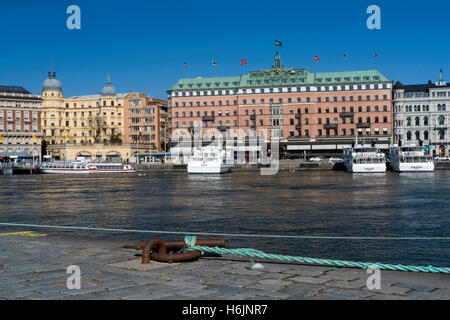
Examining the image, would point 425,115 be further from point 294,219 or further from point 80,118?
point 294,219

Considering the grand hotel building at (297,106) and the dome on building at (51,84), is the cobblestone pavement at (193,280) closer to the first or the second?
the grand hotel building at (297,106)

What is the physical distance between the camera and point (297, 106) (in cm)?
13825

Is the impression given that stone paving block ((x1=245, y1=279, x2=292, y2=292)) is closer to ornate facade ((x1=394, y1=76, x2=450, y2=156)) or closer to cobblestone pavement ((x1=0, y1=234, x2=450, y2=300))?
cobblestone pavement ((x1=0, y1=234, x2=450, y2=300))

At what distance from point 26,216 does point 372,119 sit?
4665 inches

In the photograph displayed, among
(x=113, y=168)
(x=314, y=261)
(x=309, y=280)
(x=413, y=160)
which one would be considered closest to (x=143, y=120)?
(x=113, y=168)

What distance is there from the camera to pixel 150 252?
36.4 ft

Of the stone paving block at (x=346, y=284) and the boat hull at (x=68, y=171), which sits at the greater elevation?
the stone paving block at (x=346, y=284)

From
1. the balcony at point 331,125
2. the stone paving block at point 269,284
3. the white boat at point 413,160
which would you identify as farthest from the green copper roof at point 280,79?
the stone paving block at point 269,284

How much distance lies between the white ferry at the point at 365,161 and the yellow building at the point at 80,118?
7024 cm

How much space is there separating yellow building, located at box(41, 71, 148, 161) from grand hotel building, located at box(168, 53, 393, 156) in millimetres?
17642

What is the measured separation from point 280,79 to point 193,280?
440ft

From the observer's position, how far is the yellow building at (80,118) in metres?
149

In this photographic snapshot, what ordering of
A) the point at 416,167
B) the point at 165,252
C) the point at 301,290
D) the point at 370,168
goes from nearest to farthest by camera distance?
the point at 301,290
the point at 165,252
the point at 370,168
the point at 416,167

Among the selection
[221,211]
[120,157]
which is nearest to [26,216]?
[221,211]
